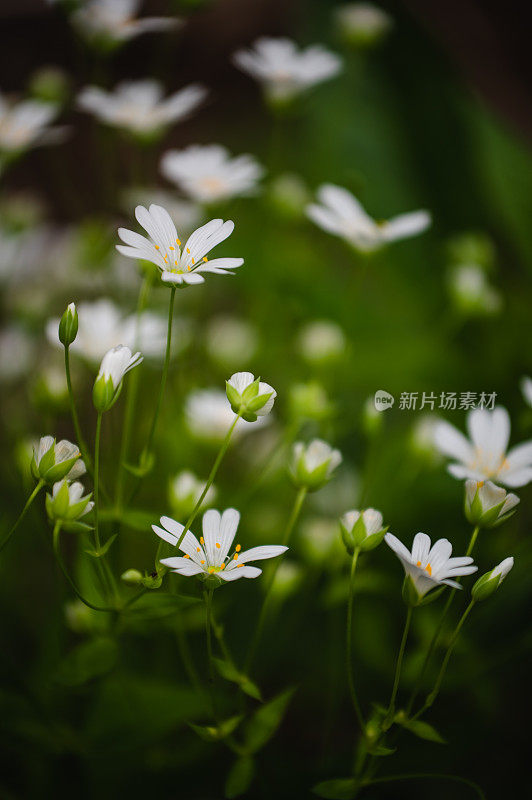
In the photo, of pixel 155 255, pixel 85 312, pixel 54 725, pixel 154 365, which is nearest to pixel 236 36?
pixel 154 365

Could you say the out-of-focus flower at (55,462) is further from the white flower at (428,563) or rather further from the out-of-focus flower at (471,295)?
the out-of-focus flower at (471,295)

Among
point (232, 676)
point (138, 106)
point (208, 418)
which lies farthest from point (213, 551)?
point (138, 106)

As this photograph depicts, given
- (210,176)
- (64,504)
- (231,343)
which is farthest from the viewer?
(231,343)

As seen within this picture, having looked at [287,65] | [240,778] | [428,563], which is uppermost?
[287,65]

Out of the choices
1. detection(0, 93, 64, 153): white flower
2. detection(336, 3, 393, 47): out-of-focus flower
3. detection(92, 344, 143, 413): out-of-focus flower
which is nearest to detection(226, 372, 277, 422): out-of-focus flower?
detection(92, 344, 143, 413): out-of-focus flower

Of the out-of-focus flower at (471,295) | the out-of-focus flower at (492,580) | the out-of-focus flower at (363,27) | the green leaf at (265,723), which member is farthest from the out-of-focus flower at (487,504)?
the out-of-focus flower at (363,27)

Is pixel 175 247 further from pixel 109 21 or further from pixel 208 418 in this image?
pixel 109 21

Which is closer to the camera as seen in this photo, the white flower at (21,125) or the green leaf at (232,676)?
the green leaf at (232,676)
